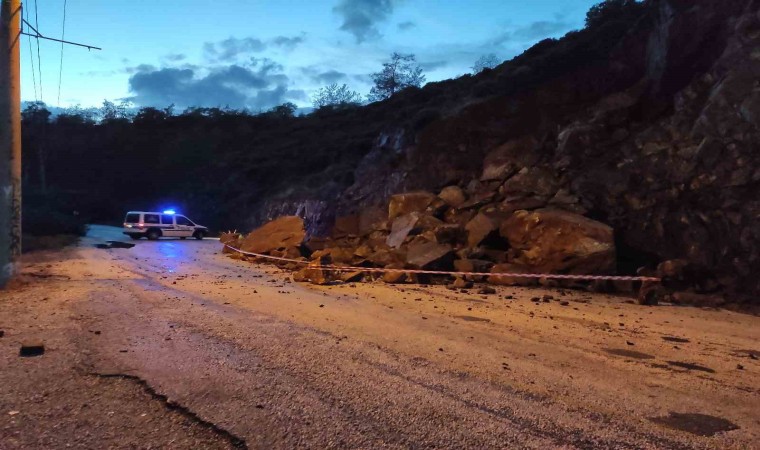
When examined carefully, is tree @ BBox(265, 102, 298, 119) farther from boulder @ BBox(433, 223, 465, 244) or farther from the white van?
boulder @ BBox(433, 223, 465, 244)

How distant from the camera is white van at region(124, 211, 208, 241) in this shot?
101 ft

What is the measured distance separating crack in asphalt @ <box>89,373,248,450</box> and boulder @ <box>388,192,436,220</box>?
16584 millimetres

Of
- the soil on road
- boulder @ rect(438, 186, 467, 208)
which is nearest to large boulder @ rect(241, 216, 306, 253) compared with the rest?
boulder @ rect(438, 186, 467, 208)

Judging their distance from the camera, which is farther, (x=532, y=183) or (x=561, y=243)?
(x=532, y=183)

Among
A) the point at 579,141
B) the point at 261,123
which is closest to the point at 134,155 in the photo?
the point at 261,123

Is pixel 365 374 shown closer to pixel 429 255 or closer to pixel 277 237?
pixel 429 255

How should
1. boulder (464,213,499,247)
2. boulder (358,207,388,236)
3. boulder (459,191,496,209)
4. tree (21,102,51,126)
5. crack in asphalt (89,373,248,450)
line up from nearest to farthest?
crack in asphalt (89,373,248,450) → boulder (464,213,499,247) → boulder (459,191,496,209) → boulder (358,207,388,236) → tree (21,102,51,126)

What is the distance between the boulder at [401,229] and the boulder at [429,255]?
2.29 m

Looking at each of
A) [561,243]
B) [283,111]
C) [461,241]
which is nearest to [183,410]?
[561,243]

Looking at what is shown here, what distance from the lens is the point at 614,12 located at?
1404 inches

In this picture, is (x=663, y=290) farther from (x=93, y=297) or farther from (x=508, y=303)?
(x=93, y=297)

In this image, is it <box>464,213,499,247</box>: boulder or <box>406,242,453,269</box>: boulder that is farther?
<box>464,213,499,247</box>: boulder

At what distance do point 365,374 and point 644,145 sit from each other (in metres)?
15.2

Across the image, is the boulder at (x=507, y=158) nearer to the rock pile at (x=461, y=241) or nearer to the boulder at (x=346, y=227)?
the rock pile at (x=461, y=241)
